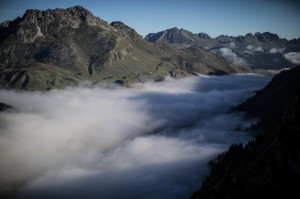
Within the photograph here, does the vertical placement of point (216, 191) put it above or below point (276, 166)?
below

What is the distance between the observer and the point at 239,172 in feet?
601

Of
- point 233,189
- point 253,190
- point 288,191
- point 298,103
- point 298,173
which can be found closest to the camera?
point 288,191

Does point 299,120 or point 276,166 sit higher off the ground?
point 299,120

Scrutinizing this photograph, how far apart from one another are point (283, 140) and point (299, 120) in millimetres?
13026

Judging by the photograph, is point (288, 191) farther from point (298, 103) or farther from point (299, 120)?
point (298, 103)

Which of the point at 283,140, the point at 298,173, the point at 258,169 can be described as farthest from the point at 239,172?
the point at 298,173

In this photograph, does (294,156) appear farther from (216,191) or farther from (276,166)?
(216,191)

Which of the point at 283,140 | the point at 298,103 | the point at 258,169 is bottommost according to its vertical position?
the point at 258,169

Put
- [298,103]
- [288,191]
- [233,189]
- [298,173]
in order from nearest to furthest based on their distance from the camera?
[288,191] < [298,173] < [233,189] < [298,103]

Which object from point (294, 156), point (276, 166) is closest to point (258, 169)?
point (276, 166)

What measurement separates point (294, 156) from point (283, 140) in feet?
59.9

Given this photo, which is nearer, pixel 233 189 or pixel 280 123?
pixel 233 189

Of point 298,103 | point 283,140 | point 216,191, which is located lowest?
point 216,191

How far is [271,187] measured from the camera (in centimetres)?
14862
